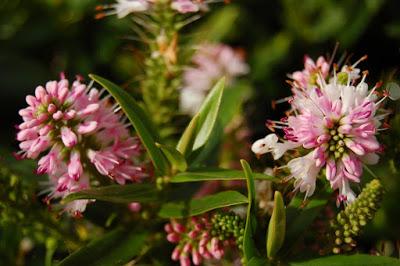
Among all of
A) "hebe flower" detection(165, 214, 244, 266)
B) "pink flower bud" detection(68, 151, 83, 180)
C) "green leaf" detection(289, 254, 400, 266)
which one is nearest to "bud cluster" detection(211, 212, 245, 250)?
"hebe flower" detection(165, 214, 244, 266)

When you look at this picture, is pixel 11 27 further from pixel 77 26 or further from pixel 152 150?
pixel 152 150

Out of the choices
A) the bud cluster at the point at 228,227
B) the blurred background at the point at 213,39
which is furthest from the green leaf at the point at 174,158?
the blurred background at the point at 213,39

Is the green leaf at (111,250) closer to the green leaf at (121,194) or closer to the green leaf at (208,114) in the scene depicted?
the green leaf at (121,194)

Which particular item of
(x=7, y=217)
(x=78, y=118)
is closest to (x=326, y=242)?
(x=78, y=118)

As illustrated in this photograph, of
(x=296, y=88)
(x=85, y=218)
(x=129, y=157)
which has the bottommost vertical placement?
(x=85, y=218)

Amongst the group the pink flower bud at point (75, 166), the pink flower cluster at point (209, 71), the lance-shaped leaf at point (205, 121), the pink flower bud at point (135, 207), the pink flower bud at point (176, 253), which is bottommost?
the pink flower bud at point (176, 253)

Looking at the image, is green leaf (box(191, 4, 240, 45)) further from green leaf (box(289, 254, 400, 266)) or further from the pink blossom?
green leaf (box(289, 254, 400, 266))
